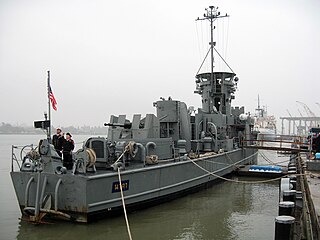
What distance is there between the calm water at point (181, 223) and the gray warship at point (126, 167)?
338mm

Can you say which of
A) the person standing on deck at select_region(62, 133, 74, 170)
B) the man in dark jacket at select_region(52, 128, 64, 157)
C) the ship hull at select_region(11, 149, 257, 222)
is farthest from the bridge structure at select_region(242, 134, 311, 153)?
the man in dark jacket at select_region(52, 128, 64, 157)

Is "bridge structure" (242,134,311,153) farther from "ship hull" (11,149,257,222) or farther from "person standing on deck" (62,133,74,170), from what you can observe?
"person standing on deck" (62,133,74,170)

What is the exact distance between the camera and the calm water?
881 centimetres

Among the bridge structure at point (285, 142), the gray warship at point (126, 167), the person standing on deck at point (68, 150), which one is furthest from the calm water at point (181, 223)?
the bridge structure at point (285, 142)

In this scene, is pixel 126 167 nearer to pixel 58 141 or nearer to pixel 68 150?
pixel 68 150

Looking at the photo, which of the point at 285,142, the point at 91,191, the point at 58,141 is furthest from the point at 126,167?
the point at 285,142

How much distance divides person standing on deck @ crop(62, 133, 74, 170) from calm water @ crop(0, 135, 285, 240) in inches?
82.8

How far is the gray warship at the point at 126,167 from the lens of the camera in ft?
30.0

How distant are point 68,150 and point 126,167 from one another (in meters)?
1.98

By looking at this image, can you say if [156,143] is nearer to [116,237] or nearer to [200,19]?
[116,237]

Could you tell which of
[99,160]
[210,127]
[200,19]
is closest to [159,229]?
[99,160]

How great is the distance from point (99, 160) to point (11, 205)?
14.5 feet

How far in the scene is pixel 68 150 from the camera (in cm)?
1050

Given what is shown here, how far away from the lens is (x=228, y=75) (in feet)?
74.4
